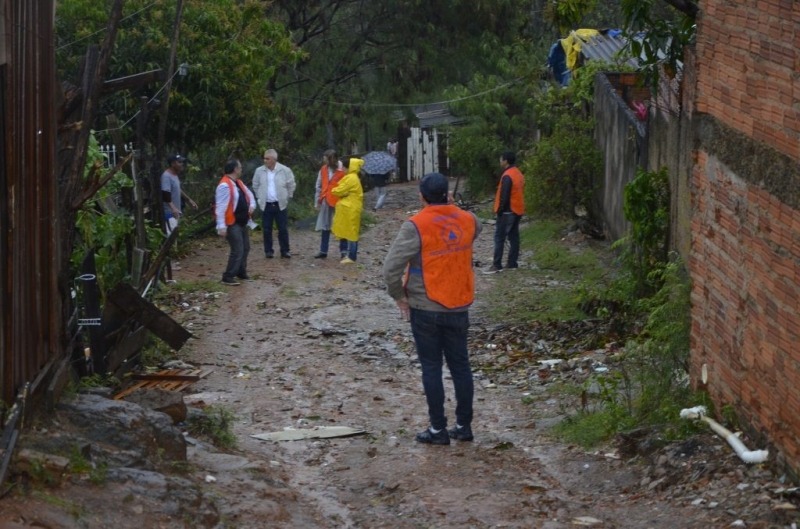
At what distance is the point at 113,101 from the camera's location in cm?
1811

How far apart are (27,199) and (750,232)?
12.7ft

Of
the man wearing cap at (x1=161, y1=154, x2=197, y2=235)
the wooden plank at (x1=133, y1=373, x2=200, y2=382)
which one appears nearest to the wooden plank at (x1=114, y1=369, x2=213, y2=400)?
the wooden plank at (x1=133, y1=373, x2=200, y2=382)

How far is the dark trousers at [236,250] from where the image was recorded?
14945 millimetres

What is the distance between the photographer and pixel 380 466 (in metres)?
7.53

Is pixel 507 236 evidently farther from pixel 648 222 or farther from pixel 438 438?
pixel 438 438

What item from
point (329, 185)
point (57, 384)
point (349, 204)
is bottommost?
point (349, 204)


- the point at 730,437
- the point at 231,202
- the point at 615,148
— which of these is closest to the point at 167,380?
the point at 730,437

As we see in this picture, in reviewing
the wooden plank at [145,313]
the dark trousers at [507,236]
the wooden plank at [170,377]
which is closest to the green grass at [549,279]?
the dark trousers at [507,236]

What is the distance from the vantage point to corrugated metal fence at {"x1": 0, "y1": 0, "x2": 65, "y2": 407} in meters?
5.62

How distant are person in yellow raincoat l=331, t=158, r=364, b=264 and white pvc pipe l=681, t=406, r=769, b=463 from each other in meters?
10.0

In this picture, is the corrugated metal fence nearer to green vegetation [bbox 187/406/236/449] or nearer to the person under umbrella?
green vegetation [bbox 187/406/236/449]

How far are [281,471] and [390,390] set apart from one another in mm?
2767

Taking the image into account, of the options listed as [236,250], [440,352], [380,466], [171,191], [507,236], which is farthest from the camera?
[507,236]

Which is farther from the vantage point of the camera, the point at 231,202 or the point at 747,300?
the point at 231,202
